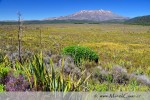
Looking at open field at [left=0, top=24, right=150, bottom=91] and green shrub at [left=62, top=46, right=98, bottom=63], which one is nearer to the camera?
green shrub at [left=62, top=46, right=98, bottom=63]

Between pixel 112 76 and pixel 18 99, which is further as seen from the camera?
pixel 112 76

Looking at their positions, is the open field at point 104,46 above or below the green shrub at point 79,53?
below

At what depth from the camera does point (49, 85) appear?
5.07 m

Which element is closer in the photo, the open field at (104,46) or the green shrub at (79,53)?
the green shrub at (79,53)

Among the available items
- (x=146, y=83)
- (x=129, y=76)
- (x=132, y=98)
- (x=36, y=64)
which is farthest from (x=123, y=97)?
(x=129, y=76)

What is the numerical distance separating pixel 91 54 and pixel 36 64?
9.45 metres

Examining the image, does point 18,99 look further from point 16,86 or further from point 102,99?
point 102,99

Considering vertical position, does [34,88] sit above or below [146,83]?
above

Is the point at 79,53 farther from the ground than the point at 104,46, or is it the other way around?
the point at 79,53

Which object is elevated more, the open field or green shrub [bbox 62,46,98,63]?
green shrub [bbox 62,46,98,63]

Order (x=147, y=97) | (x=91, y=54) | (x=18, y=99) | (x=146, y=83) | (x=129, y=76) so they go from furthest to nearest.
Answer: (x=91, y=54)
(x=129, y=76)
(x=146, y=83)
(x=147, y=97)
(x=18, y=99)

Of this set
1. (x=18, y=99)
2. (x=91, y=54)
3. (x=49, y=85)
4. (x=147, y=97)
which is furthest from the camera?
(x=91, y=54)

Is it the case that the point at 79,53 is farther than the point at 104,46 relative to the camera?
No

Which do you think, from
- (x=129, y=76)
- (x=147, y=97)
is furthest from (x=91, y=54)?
(x=147, y=97)
